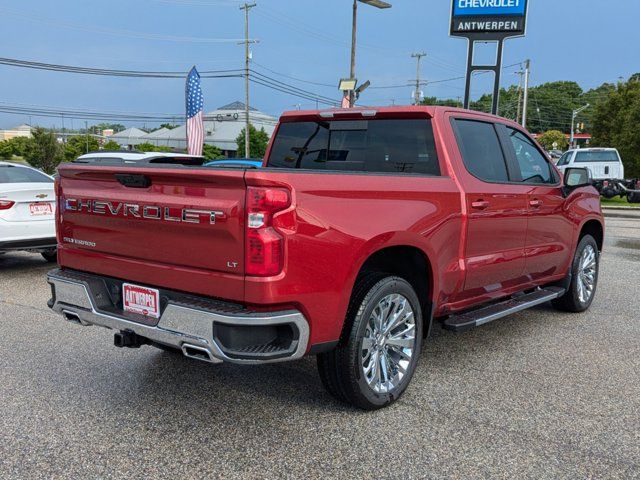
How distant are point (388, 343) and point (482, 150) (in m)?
1.87

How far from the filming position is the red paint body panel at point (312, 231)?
9.83 ft

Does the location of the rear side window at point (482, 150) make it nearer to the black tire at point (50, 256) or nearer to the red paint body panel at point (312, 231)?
the red paint body panel at point (312, 231)

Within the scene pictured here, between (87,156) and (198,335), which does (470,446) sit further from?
(87,156)

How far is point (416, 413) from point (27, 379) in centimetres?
270

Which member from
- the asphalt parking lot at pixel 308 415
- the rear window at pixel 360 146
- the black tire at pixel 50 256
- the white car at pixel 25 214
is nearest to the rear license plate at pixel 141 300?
the asphalt parking lot at pixel 308 415

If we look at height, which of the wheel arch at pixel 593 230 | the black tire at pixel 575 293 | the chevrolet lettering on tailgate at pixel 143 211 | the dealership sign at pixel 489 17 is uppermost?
the dealership sign at pixel 489 17

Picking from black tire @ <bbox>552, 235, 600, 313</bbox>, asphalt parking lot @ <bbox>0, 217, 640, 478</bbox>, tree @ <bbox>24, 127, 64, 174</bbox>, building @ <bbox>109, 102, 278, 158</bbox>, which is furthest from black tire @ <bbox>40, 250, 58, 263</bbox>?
building @ <bbox>109, 102, 278, 158</bbox>

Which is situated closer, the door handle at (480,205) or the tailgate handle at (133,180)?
the tailgate handle at (133,180)

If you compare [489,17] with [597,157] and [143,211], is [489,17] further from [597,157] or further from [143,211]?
[143,211]

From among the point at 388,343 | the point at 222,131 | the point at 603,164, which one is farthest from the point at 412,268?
the point at 222,131

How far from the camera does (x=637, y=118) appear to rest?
2962 centimetres

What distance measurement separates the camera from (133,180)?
338 centimetres

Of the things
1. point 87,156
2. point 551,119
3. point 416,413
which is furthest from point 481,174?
point 551,119

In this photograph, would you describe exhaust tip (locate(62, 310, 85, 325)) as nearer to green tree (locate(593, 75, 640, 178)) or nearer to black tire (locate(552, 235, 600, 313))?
black tire (locate(552, 235, 600, 313))
